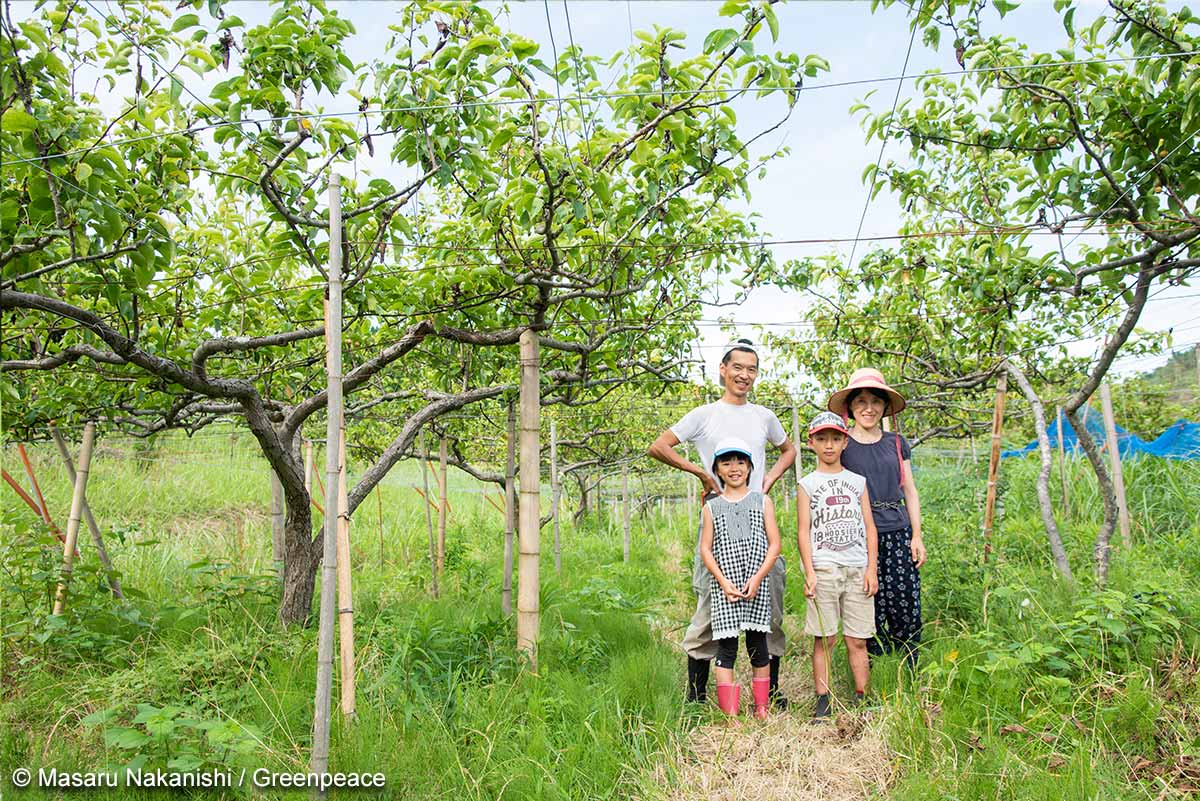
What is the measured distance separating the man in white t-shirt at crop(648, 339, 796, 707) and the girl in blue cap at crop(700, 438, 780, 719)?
0.08m

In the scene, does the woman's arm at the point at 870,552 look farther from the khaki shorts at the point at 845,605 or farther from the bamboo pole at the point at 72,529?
the bamboo pole at the point at 72,529

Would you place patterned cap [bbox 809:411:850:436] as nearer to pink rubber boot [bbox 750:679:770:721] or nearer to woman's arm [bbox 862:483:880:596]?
woman's arm [bbox 862:483:880:596]

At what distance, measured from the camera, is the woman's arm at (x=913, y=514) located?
3.73m

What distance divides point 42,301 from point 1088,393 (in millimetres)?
4891

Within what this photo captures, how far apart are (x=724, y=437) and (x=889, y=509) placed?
2.84 feet

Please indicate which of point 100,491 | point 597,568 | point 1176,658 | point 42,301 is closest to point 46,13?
point 42,301

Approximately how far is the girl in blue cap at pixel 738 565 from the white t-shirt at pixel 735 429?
0.07 m

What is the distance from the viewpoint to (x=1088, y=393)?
4.35m

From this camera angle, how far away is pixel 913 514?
3791mm

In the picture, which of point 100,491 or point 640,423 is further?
point 100,491

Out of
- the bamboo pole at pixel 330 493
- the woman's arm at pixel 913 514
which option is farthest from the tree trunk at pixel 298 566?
the woman's arm at pixel 913 514

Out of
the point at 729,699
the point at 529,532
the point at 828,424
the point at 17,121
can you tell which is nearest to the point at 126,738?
the point at 529,532

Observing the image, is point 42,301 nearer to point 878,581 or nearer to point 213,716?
point 213,716

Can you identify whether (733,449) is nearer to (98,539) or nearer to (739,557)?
(739,557)
